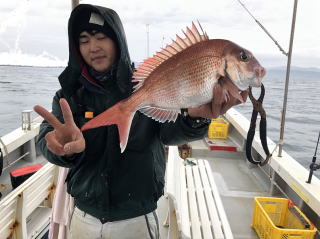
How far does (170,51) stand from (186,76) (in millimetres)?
170

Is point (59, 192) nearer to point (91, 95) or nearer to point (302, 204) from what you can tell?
point (91, 95)

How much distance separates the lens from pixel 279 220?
135 inches

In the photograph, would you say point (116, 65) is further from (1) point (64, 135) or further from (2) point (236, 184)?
(2) point (236, 184)

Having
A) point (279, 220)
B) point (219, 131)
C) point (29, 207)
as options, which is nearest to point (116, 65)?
point (29, 207)

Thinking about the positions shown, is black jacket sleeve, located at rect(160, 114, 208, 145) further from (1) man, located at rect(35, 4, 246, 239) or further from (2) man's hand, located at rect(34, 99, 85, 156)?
(2) man's hand, located at rect(34, 99, 85, 156)

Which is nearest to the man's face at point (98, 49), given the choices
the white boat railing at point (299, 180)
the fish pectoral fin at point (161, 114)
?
the fish pectoral fin at point (161, 114)

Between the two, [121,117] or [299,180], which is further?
[299,180]

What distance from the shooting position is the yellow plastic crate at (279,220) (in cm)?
277

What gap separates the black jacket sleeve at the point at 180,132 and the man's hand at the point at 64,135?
0.59 metres

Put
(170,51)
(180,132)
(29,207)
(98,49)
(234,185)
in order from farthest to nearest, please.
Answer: (234,185), (29,207), (98,49), (180,132), (170,51)

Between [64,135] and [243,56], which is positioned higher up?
[243,56]

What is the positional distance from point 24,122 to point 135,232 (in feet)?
13.0

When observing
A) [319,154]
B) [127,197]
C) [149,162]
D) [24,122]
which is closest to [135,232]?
[127,197]

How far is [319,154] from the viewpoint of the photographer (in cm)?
892
